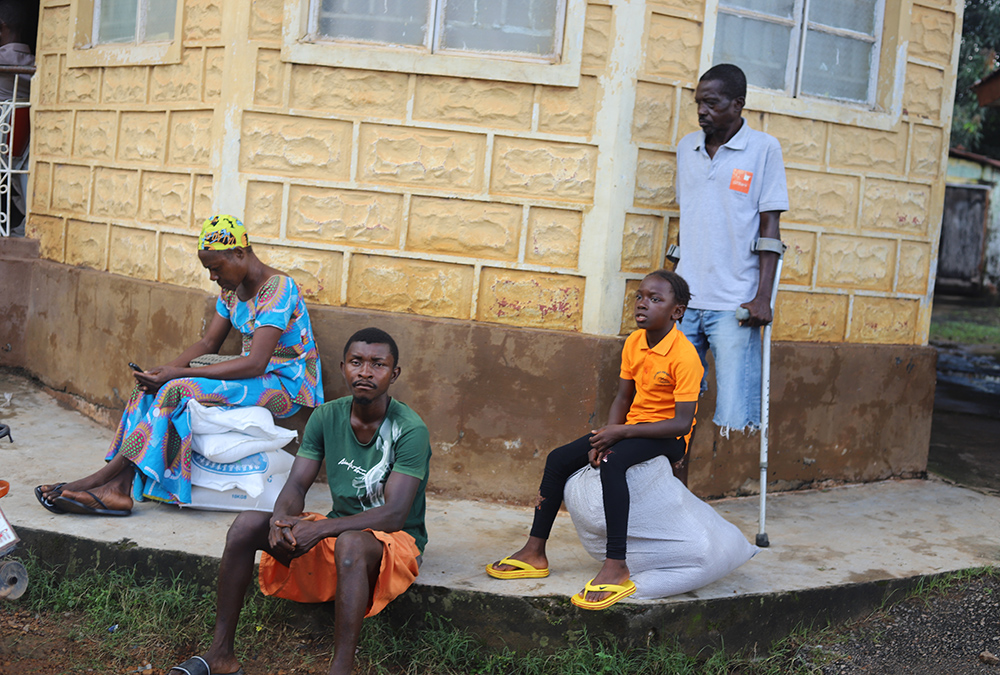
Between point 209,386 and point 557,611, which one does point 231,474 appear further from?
point 557,611

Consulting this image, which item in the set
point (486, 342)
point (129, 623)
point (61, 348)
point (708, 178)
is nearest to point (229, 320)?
point (486, 342)

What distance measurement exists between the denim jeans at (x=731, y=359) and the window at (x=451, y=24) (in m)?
1.55

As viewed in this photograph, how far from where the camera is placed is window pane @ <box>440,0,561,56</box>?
4.94 meters

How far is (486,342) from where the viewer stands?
4.93 metres

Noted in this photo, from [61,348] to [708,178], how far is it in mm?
4220

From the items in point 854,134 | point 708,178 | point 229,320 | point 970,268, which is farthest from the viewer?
point 970,268

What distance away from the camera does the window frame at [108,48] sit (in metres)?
5.39

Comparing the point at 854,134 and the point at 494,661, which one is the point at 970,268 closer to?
the point at 854,134

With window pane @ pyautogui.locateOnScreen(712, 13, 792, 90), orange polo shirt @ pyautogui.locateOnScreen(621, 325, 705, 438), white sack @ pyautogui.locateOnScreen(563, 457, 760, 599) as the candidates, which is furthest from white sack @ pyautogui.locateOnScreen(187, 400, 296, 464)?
window pane @ pyautogui.locateOnScreen(712, 13, 792, 90)

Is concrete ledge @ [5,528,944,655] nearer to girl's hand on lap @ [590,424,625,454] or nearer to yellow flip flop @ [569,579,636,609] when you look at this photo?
yellow flip flop @ [569,579,636,609]

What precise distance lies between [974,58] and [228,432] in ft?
59.3

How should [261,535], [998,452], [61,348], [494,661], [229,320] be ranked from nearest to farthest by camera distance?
1. [261,535]
2. [494,661]
3. [229,320]
4. [61,348]
5. [998,452]

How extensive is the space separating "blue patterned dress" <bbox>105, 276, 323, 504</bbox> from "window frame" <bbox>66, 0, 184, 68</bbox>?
5.28 ft

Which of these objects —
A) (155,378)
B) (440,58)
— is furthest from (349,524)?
(440,58)
